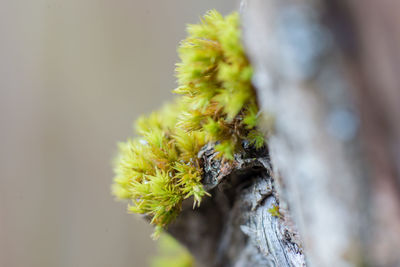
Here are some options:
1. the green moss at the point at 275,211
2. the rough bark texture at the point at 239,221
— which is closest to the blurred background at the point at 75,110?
the rough bark texture at the point at 239,221

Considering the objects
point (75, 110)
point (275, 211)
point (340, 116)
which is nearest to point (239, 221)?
point (275, 211)

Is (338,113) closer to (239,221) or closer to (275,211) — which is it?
(275,211)

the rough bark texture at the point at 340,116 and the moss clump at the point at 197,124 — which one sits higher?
the moss clump at the point at 197,124

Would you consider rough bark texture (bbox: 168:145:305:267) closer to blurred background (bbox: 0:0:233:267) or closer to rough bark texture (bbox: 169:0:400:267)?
rough bark texture (bbox: 169:0:400:267)

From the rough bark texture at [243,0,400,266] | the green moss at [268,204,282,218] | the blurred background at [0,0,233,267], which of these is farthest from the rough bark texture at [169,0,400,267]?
the blurred background at [0,0,233,267]

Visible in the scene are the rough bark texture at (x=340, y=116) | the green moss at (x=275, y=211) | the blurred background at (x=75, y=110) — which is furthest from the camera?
the blurred background at (x=75, y=110)

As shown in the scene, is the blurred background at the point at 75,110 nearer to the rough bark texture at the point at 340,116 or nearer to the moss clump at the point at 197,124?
the moss clump at the point at 197,124

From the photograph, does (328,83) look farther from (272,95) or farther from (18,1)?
(18,1)
